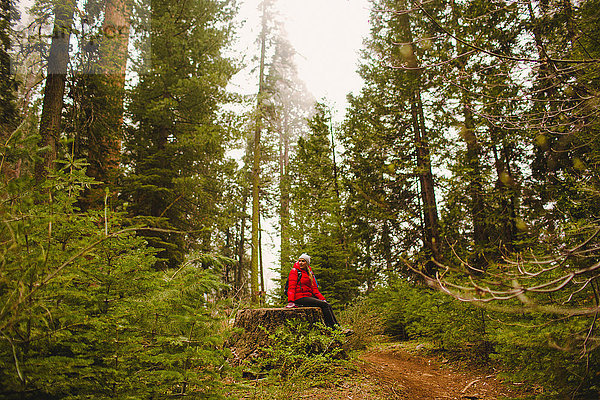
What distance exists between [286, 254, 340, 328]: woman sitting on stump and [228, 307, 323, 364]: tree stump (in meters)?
0.31

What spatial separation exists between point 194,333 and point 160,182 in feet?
27.4

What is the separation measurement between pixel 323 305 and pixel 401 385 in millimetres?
1745

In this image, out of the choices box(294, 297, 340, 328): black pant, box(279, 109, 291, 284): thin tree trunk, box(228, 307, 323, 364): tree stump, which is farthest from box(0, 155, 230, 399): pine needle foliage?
box(279, 109, 291, 284): thin tree trunk

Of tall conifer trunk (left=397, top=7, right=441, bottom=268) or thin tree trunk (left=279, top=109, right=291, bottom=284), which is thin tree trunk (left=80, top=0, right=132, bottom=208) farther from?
tall conifer trunk (left=397, top=7, right=441, bottom=268)

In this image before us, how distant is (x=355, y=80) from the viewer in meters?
16.4

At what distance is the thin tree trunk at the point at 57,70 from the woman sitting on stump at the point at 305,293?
5.32 metres

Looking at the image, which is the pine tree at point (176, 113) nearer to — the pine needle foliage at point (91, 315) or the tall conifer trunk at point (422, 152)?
the tall conifer trunk at point (422, 152)

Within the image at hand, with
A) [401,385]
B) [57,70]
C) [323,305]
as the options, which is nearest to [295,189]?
[323,305]

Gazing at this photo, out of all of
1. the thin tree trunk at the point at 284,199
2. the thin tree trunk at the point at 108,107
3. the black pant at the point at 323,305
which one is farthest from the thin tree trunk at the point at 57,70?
the thin tree trunk at the point at 284,199

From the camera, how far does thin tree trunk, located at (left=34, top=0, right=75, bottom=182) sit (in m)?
6.20

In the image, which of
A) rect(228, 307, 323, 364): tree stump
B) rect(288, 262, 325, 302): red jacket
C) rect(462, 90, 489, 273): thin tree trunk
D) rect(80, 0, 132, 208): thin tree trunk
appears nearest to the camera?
rect(228, 307, 323, 364): tree stump

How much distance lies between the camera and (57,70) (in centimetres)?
642

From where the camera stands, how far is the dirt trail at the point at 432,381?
439 cm

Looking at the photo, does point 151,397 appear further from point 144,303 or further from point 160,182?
point 160,182
